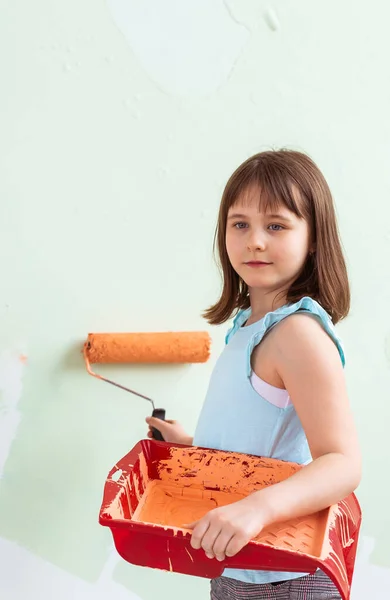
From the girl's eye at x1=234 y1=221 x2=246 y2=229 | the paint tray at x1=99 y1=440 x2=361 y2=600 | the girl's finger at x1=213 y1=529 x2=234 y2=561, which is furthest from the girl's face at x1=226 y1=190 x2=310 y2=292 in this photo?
the girl's finger at x1=213 y1=529 x2=234 y2=561

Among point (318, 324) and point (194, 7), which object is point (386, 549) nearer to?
point (318, 324)

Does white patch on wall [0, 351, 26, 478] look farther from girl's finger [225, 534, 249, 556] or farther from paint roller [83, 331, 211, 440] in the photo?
girl's finger [225, 534, 249, 556]

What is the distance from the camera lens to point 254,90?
108cm

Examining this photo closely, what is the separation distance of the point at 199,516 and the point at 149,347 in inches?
14.0

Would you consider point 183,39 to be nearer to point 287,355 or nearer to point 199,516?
point 287,355

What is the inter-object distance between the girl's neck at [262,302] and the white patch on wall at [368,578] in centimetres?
58

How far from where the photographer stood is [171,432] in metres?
0.93

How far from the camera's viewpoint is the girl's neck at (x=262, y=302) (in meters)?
0.80

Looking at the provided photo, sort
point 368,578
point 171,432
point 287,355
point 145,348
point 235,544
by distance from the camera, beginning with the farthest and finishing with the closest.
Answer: point 368,578
point 145,348
point 171,432
point 287,355
point 235,544

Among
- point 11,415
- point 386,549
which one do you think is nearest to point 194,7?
point 11,415

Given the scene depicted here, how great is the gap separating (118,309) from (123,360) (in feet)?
0.28

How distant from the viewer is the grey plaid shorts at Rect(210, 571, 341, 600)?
71 centimetres

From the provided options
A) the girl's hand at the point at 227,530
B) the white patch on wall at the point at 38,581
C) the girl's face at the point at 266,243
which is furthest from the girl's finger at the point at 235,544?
the white patch on wall at the point at 38,581

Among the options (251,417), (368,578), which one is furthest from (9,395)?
(368,578)
